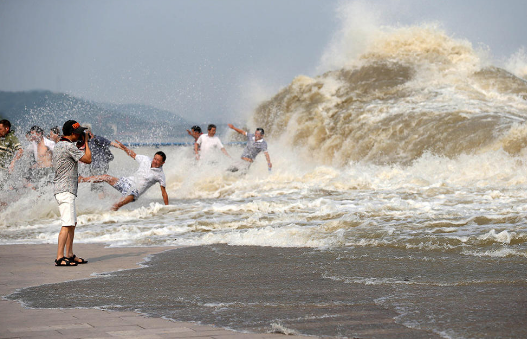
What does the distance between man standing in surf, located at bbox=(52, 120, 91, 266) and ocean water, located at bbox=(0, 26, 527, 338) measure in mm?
970

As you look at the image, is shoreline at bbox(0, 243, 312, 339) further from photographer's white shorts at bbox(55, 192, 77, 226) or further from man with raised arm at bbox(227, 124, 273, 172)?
man with raised arm at bbox(227, 124, 273, 172)

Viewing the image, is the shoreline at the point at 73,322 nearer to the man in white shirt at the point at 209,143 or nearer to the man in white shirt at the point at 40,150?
the man in white shirt at the point at 40,150

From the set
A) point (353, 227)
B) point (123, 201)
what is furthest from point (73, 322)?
point (123, 201)

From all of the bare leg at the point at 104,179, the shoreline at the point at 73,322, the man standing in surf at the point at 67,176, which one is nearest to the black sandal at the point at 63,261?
the man standing in surf at the point at 67,176

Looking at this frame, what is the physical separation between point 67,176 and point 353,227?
4.06 m

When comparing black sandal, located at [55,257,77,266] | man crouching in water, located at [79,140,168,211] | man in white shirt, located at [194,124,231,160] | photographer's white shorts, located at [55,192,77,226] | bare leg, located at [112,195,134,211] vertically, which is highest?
man in white shirt, located at [194,124,231,160]

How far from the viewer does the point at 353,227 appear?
27.5 feet

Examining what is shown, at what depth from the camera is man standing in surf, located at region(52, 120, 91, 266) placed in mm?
6332

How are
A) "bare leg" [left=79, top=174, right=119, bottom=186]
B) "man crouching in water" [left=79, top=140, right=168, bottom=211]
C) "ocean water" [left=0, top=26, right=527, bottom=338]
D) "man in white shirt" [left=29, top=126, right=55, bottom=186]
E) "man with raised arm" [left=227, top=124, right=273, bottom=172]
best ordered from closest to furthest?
"ocean water" [left=0, top=26, right=527, bottom=338] → "man in white shirt" [left=29, top=126, right=55, bottom=186] → "man crouching in water" [left=79, top=140, right=168, bottom=211] → "bare leg" [left=79, top=174, right=119, bottom=186] → "man with raised arm" [left=227, top=124, right=273, bottom=172]

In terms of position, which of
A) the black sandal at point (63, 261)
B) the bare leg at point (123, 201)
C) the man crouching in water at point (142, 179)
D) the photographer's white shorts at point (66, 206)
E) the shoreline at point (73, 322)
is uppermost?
the man crouching in water at point (142, 179)

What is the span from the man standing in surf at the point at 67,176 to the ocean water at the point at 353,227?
97 cm

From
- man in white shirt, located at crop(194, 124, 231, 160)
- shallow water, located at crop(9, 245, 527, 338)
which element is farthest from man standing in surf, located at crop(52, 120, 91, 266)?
man in white shirt, located at crop(194, 124, 231, 160)

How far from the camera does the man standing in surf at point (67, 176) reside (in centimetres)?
633

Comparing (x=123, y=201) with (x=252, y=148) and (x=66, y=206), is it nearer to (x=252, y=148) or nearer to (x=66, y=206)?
(x=66, y=206)
